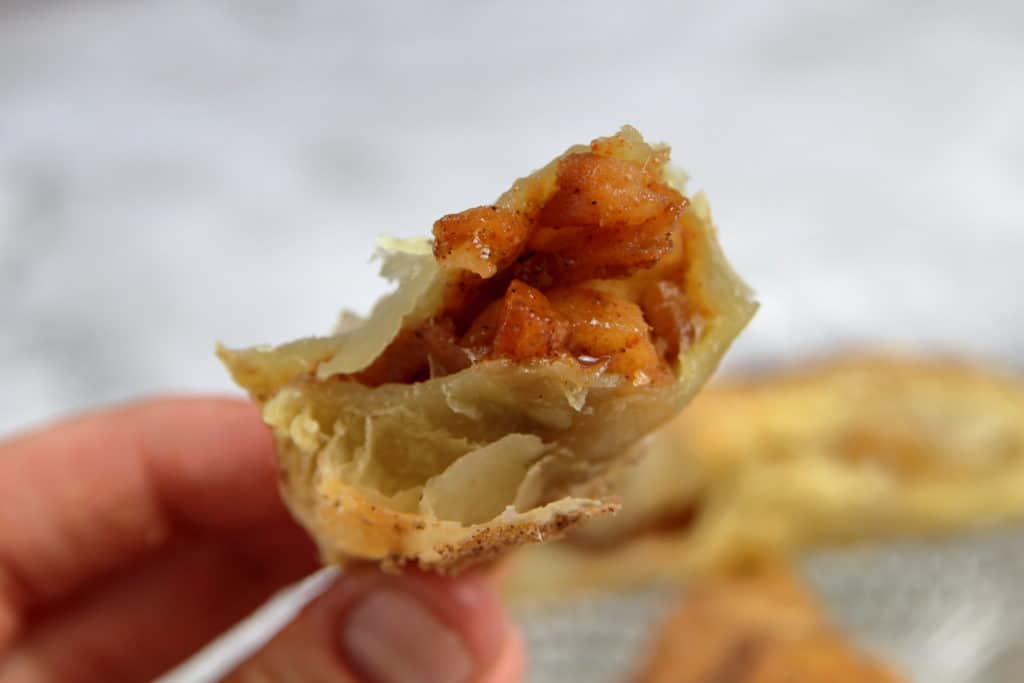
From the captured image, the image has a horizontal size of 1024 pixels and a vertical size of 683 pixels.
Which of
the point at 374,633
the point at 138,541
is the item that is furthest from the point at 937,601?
the point at 138,541

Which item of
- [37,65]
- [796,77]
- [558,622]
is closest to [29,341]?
[37,65]

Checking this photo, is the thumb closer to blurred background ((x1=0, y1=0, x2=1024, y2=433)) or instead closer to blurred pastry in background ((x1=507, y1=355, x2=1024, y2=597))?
blurred pastry in background ((x1=507, y1=355, x2=1024, y2=597))

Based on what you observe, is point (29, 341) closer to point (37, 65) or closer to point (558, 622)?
point (37, 65)

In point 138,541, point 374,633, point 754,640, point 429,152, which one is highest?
point 429,152

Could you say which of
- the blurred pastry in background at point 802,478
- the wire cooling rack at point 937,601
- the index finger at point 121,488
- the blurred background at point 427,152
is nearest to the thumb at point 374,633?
the index finger at point 121,488

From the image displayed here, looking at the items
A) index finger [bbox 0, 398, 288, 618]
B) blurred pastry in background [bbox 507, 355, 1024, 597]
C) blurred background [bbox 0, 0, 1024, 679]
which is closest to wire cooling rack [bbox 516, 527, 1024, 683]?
blurred pastry in background [bbox 507, 355, 1024, 597]

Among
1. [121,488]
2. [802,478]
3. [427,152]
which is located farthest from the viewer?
[427,152]

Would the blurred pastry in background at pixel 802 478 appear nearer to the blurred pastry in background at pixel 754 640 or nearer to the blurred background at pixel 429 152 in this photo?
the blurred pastry in background at pixel 754 640

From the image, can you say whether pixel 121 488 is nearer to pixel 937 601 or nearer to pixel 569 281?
pixel 569 281
